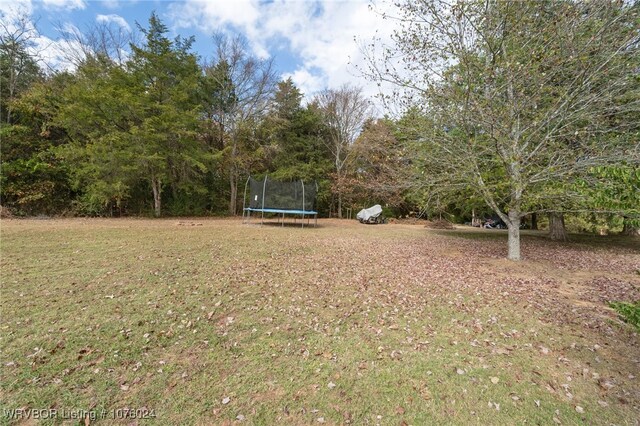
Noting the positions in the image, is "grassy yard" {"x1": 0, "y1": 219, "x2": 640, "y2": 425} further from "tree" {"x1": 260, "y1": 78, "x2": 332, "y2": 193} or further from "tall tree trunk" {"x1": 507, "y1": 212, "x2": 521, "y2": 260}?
"tree" {"x1": 260, "y1": 78, "x2": 332, "y2": 193}

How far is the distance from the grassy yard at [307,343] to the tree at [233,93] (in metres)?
12.7

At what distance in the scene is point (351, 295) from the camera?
411 centimetres

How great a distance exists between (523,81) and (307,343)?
5.80 m

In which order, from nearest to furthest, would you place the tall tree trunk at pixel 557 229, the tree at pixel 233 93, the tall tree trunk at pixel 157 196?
the tall tree trunk at pixel 557 229 → the tall tree trunk at pixel 157 196 → the tree at pixel 233 93

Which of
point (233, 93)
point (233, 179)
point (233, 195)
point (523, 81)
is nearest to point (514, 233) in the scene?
point (523, 81)

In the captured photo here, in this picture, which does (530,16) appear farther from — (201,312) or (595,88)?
(201,312)

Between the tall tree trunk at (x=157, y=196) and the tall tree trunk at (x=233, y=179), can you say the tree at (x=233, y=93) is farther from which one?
the tall tree trunk at (x=157, y=196)

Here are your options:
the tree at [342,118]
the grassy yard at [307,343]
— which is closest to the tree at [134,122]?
the grassy yard at [307,343]

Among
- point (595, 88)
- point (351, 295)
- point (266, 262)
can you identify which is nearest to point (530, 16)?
point (595, 88)

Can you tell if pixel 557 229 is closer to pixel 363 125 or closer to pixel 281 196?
→ pixel 281 196

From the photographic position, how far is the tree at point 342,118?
1917 centimetres

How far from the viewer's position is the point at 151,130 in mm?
12258

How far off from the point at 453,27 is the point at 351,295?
5.42m

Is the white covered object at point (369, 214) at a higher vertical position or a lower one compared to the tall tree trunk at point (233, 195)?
lower
